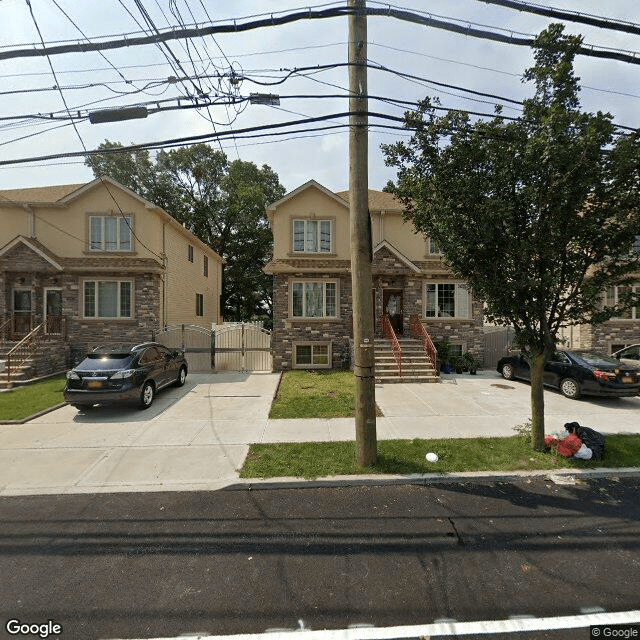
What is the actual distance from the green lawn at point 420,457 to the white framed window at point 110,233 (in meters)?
12.9

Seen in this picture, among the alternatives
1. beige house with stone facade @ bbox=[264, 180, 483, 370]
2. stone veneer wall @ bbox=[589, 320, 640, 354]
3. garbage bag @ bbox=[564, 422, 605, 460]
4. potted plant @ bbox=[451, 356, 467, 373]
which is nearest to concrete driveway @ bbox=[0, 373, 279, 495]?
beige house with stone facade @ bbox=[264, 180, 483, 370]

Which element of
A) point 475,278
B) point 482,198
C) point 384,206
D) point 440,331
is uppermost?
point 384,206

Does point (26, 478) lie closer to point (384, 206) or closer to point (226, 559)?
point (226, 559)

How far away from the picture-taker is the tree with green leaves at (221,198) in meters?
30.4

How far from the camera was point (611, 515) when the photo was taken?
4.12 meters

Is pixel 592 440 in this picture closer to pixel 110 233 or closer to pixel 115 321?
pixel 115 321

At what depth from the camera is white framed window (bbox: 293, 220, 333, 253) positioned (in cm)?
1474

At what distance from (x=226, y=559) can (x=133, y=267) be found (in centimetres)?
1376

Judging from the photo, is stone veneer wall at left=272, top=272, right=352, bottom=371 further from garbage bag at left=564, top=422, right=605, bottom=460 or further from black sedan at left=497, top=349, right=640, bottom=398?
garbage bag at left=564, top=422, right=605, bottom=460

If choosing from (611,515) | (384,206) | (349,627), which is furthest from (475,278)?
(384,206)

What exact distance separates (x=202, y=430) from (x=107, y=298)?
35.3 feet

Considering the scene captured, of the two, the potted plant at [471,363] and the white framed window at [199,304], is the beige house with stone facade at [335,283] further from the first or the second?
the white framed window at [199,304]

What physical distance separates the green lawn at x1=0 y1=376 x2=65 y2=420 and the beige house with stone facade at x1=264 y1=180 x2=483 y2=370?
765 centimetres
